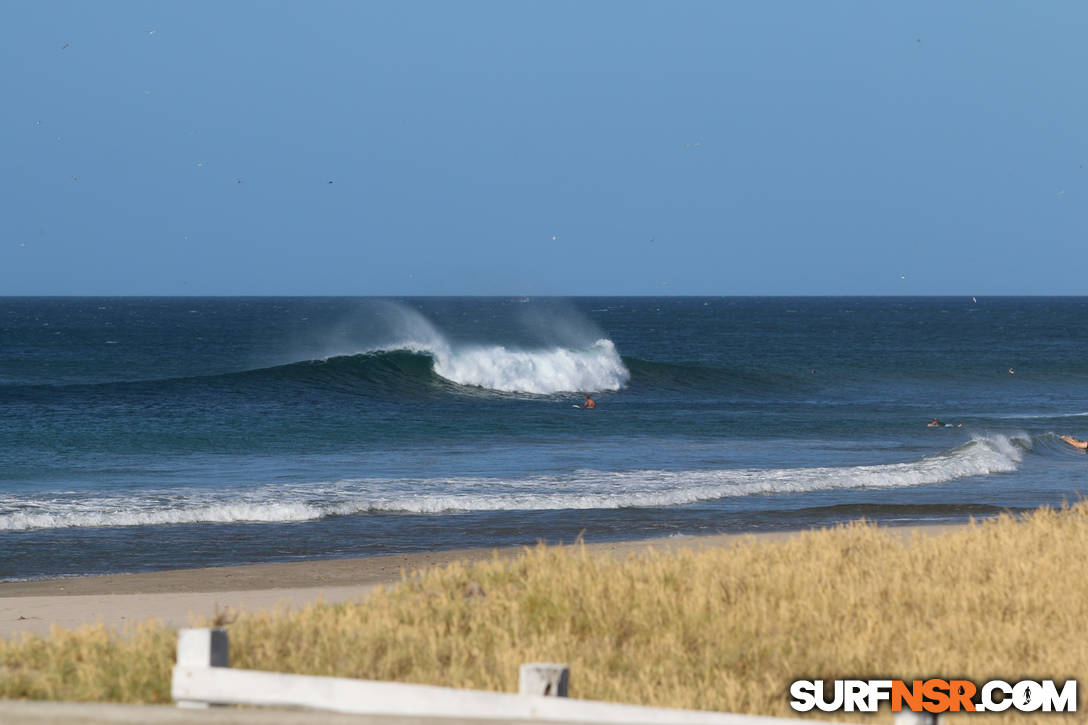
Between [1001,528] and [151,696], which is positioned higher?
[1001,528]

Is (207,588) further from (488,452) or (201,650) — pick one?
(488,452)

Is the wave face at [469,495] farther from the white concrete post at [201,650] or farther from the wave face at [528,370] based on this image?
the wave face at [528,370]

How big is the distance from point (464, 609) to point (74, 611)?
4076 mm

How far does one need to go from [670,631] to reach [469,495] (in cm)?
1132

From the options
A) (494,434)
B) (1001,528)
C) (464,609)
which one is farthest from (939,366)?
(464,609)

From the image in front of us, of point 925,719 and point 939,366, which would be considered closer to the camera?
point 925,719

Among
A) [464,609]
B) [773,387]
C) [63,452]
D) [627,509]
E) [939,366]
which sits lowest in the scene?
[464,609]

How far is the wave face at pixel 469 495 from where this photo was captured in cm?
1652

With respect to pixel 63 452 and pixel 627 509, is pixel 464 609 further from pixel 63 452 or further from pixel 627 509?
pixel 63 452

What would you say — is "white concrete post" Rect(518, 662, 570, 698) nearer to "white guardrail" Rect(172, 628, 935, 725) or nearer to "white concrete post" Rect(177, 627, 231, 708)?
"white guardrail" Rect(172, 628, 935, 725)

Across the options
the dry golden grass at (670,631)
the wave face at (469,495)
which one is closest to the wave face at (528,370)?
the wave face at (469,495)

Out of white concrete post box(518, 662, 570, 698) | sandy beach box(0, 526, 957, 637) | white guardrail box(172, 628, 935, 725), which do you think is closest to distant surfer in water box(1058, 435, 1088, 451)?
sandy beach box(0, 526, 957, 637)

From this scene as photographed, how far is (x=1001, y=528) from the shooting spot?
10781mm

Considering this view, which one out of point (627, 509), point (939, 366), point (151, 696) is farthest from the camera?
point (939, 366)
